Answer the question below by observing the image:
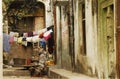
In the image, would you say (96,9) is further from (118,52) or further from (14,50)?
(14,50)

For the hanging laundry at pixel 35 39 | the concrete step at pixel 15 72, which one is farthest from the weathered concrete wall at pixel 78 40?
the hanging laundry at pixel 35 39

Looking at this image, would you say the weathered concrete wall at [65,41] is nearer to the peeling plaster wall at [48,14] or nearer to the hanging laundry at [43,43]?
the hanging laundry at [43,43]

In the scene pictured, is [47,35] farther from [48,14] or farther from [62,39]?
[62,39]

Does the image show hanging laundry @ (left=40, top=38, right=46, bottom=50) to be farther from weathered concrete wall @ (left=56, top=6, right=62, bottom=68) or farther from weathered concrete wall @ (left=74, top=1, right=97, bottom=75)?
weathered concrete wall @ (left=74, top=1, right=97, bottom=75)

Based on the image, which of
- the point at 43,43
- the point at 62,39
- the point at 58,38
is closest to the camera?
the point at 62,39

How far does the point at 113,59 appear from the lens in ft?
38.5

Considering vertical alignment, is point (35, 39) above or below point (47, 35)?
below

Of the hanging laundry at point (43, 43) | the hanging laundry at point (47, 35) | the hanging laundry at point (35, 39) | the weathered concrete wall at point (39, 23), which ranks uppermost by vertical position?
the weathered concrete wall at point (39, 23)

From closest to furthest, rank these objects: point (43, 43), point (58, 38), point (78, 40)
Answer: point (78, 40)
point (58, 38)
point (43, 43)

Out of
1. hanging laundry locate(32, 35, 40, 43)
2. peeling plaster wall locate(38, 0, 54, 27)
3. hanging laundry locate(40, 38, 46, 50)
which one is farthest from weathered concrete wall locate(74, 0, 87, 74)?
peeling plaster wall locate(38, 0, 54, 27)

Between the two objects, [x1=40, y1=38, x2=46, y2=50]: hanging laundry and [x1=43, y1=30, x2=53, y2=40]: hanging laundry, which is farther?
[x1=40, y1=38, x2=46, y2=50]: hanging laundry

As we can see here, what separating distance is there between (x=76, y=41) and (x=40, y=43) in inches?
267

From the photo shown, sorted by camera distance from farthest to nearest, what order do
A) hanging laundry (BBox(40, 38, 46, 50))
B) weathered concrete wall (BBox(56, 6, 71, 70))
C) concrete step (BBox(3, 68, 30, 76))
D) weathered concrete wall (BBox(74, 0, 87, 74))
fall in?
hanging laundry (BBox(40, 38, 46, 50)) < concrete step (BBox(3, 68, 30, 76)) < weathered concrete wall (BBox(56, 6, 71, 70)) < weathered concrete wall (BBox(74, 0, 87, 74))

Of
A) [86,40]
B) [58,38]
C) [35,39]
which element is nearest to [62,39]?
[58,38]
